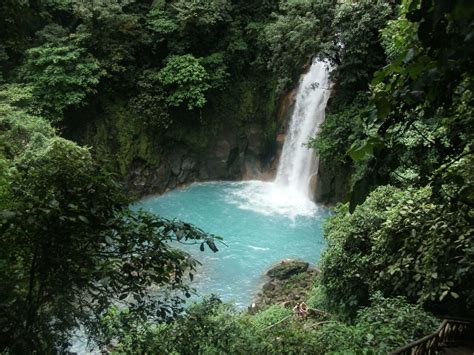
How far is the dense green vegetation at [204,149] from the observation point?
233 centimetres

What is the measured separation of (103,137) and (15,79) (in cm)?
317

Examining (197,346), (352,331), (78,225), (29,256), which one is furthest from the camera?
(352,331)

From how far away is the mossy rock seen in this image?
1058cm

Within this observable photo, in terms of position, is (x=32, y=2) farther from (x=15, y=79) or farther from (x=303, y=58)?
(x=303, y=58)

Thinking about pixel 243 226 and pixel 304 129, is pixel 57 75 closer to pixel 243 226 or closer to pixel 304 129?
pixel 243 226

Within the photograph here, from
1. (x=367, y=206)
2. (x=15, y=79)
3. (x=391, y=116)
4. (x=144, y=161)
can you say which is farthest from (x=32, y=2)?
(x=391, y=116)

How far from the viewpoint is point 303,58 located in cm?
1252

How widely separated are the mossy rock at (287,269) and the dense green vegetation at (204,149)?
1858 millimetres

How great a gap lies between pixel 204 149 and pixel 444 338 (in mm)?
11776

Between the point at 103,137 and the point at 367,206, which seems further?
the point at 103,137

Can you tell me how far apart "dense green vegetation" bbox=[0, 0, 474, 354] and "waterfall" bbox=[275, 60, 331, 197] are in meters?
0.76

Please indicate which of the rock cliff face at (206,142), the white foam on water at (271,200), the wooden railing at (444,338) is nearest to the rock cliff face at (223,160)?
the rock cliff face at (206,142)

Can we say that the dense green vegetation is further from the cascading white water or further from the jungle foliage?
the cascading white water

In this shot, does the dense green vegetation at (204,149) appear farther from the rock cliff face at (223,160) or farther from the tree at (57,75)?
the rock cliff face at (223,160)
